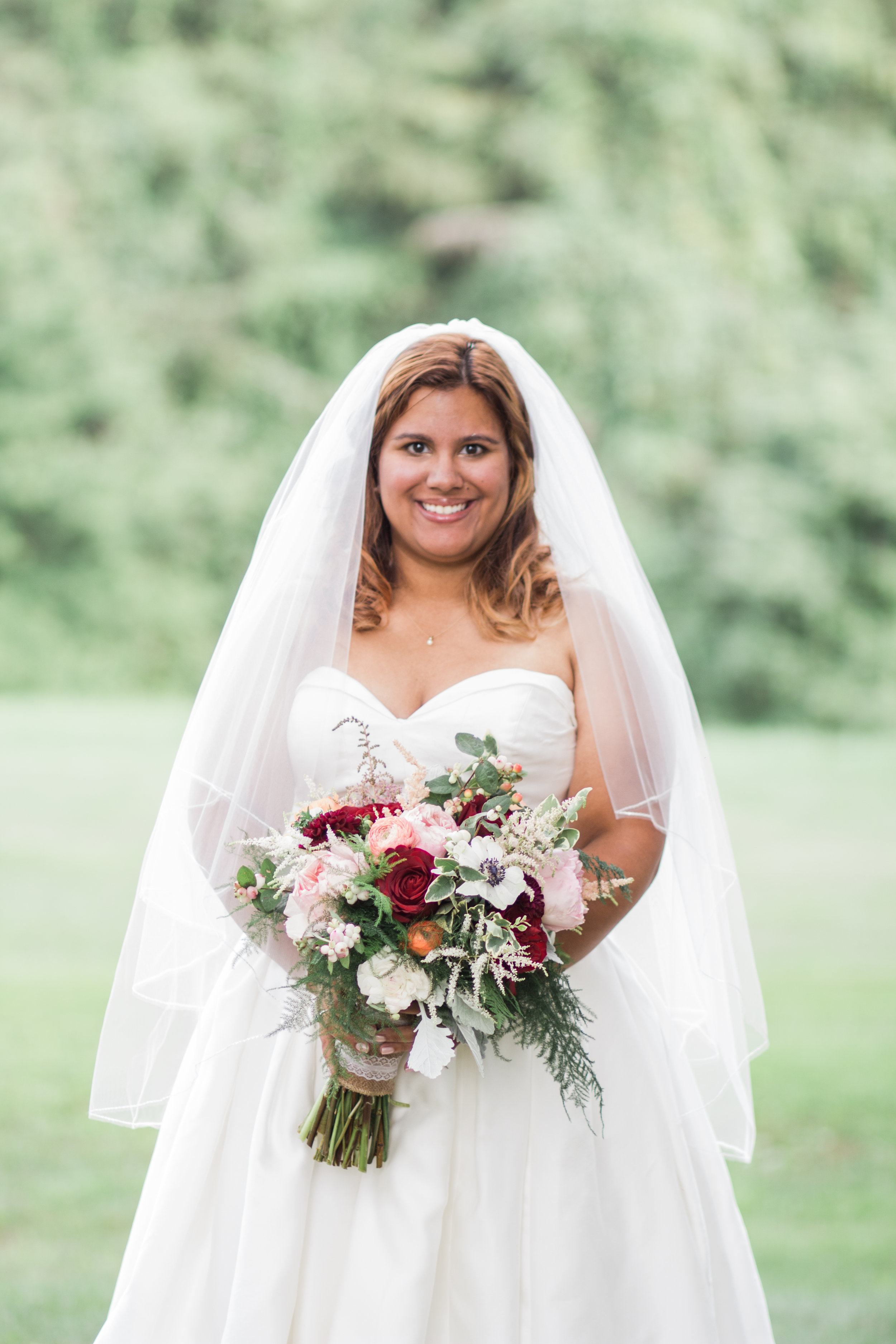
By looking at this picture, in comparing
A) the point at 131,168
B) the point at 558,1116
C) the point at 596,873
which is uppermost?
the point at 131,168

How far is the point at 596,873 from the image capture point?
226 centimetres

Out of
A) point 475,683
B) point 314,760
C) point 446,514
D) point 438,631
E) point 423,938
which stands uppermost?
point 446,514

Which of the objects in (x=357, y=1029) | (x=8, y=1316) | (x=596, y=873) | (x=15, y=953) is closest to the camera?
(x=357, y=1029)

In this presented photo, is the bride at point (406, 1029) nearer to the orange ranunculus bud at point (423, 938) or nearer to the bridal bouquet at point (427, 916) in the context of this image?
the bridal bouquet at point (427, 916)

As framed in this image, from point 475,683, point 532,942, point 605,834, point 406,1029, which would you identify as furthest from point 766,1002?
point 532,942

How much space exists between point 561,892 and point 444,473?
34.6 inches

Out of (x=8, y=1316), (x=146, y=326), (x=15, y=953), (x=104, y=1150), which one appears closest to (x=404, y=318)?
(x=146, y=326)

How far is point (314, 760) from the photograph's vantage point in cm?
248

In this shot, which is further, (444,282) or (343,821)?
(444,282)

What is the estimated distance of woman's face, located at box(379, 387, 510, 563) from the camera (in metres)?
2.57

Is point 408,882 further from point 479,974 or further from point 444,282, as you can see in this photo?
point 444,282

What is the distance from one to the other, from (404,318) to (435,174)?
153 cm

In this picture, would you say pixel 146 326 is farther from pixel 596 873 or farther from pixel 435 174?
pixel 596 873

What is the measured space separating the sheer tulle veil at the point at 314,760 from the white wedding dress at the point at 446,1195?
0.24ft
